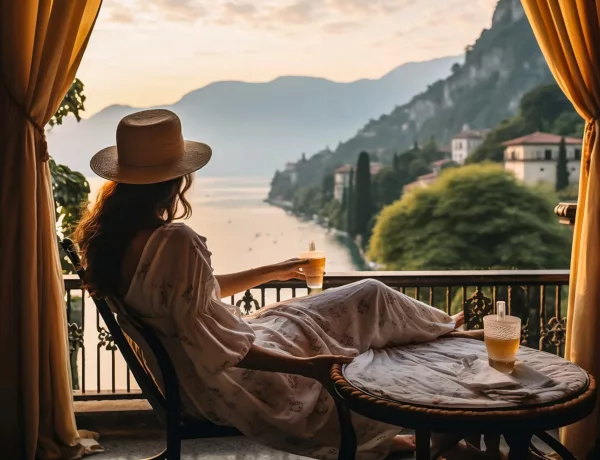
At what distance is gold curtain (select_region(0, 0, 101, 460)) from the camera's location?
2340 millimetres

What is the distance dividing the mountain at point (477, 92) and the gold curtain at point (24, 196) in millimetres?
10586

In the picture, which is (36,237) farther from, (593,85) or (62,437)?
(593,85)

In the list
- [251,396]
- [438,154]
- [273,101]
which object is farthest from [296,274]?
[438,154]

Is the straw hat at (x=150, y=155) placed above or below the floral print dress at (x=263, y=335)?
above

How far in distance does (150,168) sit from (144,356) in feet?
1.79

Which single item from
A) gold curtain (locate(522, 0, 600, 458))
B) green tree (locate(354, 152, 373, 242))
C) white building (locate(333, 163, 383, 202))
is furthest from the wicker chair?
green tree (locate(354, 152, 373, 242))

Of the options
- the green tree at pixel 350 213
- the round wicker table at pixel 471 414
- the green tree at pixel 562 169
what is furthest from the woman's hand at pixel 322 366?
the green tree at pixel 562 169

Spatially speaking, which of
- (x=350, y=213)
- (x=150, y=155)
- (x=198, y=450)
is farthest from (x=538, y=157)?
(x=150, y=155)

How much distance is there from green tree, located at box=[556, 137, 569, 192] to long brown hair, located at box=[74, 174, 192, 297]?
13.3m

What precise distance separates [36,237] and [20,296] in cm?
21

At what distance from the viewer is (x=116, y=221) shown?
1.87m

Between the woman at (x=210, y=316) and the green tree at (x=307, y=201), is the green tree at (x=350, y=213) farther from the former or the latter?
the woman at (x=210, y=316)

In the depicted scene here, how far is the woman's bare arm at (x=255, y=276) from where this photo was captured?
2.26 metres

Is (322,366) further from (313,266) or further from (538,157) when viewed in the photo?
(538,157)
